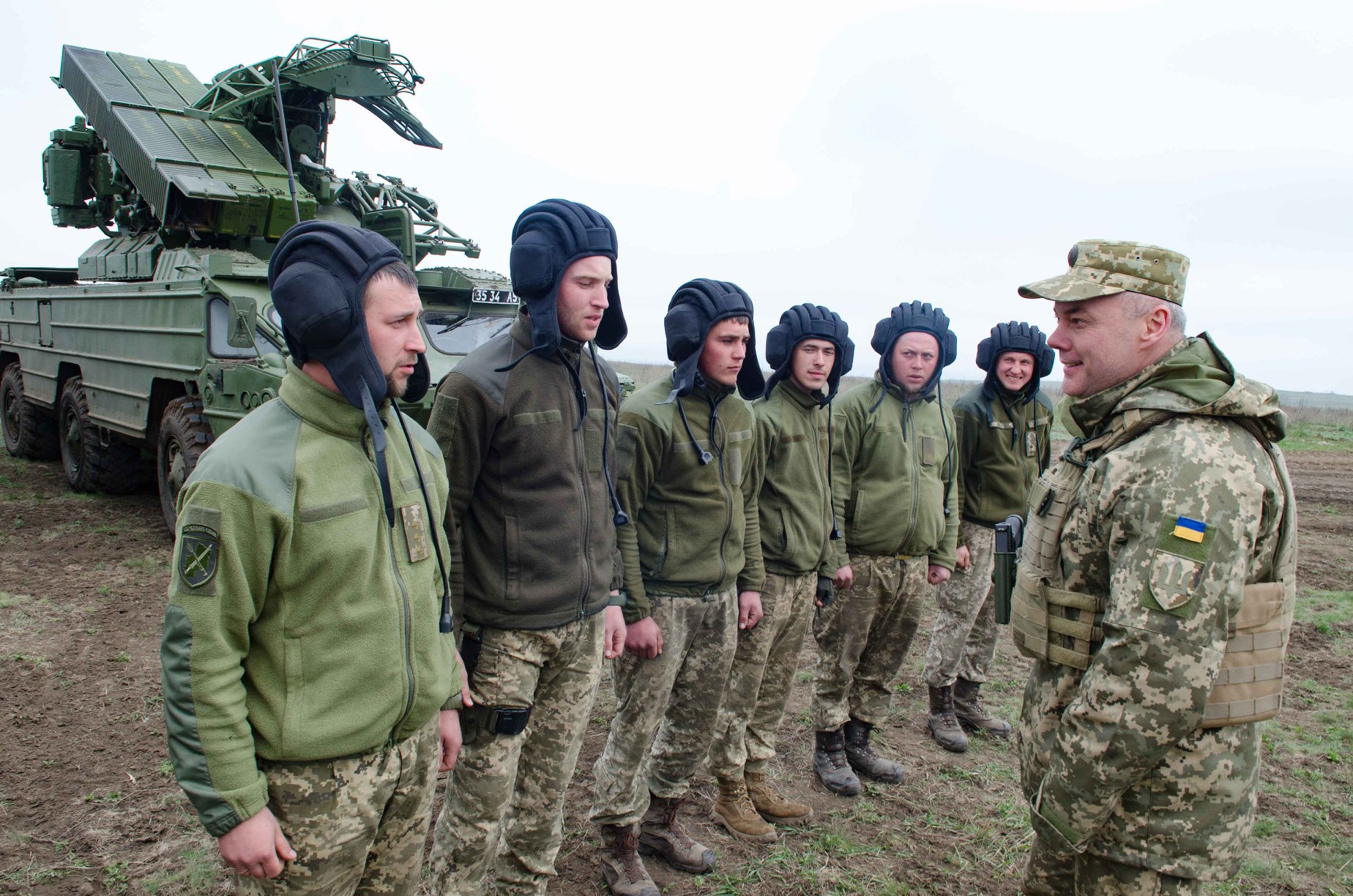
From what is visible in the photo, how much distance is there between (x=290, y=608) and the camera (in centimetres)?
188

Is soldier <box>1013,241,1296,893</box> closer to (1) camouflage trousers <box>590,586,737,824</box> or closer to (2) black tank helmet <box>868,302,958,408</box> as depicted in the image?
(1) camouflage trousers <box>590,586,737,824</box>

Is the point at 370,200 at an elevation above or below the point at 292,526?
above

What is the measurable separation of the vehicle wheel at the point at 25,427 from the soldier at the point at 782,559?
10359 millimetres

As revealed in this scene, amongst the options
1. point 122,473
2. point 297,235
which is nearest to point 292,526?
point 297,235

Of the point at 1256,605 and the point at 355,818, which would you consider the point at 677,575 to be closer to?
the point at 355,818

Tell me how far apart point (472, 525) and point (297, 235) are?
99 cm

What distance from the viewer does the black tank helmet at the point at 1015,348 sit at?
4.87 metres

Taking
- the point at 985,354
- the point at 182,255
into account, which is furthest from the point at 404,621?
the point at 182,255

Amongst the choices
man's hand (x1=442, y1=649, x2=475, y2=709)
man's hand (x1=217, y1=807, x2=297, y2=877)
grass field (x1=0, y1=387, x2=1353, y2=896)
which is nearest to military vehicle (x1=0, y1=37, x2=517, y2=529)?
grass field (x1=0, y1=387, x2=1353, y2=896)

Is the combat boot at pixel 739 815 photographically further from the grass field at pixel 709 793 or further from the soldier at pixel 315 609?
the soldier at pixel 315 609

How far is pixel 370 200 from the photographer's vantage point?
33.3ft

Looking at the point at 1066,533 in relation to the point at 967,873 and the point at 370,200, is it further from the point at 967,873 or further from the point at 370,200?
the point at 370,200

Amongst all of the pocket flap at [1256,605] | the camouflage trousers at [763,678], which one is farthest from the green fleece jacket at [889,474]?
the pocket flap at [1256,605]

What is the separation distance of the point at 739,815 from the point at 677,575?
1137 mm
